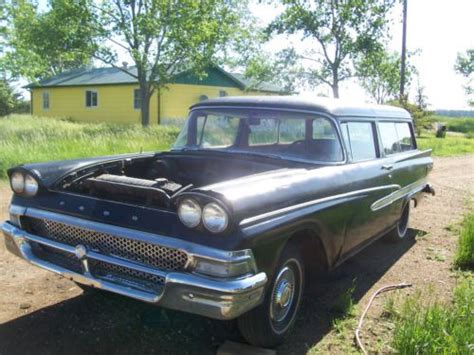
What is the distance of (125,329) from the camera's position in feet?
10.8

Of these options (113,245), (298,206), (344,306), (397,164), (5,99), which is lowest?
(344,306)

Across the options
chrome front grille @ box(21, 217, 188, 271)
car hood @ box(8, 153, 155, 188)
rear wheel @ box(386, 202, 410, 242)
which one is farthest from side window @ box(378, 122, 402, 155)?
chrome front grille @ box(21, 217, 188, 271)

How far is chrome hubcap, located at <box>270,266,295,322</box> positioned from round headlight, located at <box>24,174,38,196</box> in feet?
5.67

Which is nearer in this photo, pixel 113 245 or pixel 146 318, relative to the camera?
pixel 113 245

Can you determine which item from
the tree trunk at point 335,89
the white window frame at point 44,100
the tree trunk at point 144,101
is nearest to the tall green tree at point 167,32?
the tree trunk at point 144,101

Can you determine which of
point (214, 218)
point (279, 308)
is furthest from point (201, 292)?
point (279, 308)

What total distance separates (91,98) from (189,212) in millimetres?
30123

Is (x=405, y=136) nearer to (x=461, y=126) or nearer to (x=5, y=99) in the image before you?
(x=5, y=99)

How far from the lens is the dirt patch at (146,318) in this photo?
10.2 feet

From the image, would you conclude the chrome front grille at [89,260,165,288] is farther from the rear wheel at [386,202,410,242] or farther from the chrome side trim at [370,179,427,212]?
the rear wheel at [386,202,410,242]

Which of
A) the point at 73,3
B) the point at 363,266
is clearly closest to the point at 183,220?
the point at 363,266

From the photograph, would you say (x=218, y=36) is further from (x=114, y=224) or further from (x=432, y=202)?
(x=114, y=224)

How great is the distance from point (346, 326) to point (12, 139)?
10563mm

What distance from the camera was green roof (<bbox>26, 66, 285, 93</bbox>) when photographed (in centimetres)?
2861
